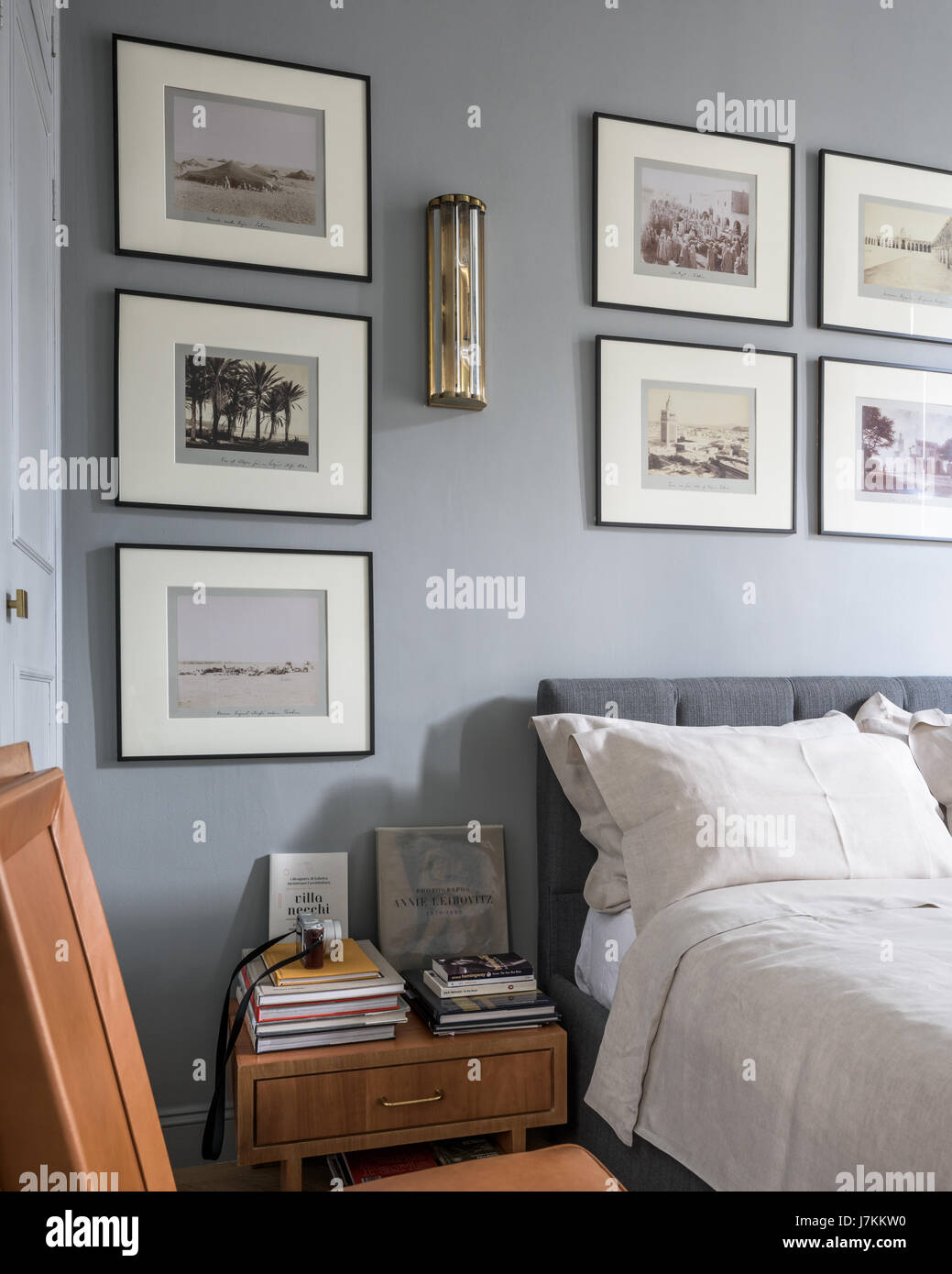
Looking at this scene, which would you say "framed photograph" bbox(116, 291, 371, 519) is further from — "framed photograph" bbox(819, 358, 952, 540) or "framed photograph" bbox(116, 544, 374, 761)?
"framed photograph" bbox(819, 358, 952, 540)

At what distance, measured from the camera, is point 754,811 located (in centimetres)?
195

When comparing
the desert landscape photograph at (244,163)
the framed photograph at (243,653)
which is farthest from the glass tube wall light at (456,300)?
the framed photograph at (243,653)

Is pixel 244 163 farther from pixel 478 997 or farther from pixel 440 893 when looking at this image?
pixel 478 997

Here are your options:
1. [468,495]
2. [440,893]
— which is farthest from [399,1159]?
[468,495]

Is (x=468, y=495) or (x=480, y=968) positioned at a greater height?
(x=468, y=495)

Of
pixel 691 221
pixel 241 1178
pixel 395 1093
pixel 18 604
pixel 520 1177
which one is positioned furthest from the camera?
pixel 691 221

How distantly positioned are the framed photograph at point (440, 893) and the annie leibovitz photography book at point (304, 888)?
0.10 m

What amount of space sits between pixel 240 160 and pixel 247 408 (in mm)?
574

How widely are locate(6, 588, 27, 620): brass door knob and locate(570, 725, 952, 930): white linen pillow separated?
1.16 metres

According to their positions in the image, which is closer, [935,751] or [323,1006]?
[323,1006]

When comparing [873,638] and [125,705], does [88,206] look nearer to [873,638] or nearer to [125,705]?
[125,705]

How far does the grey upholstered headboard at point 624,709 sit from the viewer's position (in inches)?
90.1

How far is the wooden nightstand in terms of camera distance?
1.77 m
